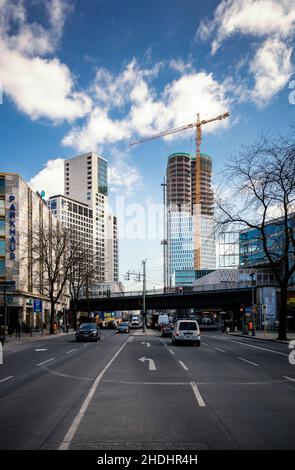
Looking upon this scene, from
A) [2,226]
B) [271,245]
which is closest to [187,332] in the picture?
[271,245]

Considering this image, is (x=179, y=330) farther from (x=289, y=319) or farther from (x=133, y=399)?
(x=289, y=319)

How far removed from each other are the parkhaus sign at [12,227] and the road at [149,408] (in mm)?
46128

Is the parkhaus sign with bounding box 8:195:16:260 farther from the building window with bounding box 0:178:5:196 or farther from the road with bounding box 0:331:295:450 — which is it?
the road with bounding box 0:331:295:450

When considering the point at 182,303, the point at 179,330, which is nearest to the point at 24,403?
the point at 179,330

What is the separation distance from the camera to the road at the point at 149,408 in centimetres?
703

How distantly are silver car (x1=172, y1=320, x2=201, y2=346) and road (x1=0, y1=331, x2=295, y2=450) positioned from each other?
42.7 feet

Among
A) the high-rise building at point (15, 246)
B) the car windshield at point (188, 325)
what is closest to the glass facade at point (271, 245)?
the car windshield at point (188, 325)

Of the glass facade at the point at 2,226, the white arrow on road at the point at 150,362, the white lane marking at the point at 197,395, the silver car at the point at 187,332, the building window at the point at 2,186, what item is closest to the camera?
the white lane marking at the point at 197,395

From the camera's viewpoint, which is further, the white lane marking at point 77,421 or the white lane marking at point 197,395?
the white lane marking at point 197,395

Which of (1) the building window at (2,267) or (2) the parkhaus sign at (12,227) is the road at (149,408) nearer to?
(2) the parkhaus sign at (12,227)

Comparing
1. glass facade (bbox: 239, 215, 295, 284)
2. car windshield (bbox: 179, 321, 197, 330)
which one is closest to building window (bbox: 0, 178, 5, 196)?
glass facade (bbox: 239, 215, 295, 284)

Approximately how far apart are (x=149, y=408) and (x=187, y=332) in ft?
70.9

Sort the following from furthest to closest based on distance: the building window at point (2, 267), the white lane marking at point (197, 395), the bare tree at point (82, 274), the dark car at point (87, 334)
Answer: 1. the bare tree at point (82, 274)
2. the building window at point (2, 267)
3. the dark car at point (87, 334)
4. the white lane marking at point (197, 395)

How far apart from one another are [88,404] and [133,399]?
1134 mm
